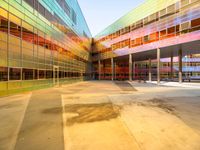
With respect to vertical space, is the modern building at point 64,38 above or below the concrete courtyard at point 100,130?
above

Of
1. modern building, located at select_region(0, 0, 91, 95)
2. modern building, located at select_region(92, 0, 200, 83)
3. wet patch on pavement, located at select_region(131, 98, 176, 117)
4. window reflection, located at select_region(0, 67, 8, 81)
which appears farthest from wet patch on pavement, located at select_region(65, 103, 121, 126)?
modern building, located at select_region(92, 0, 200, 83)

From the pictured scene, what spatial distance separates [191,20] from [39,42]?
70.7 ft

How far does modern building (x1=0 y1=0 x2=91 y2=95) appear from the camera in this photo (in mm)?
13430

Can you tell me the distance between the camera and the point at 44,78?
20750mm

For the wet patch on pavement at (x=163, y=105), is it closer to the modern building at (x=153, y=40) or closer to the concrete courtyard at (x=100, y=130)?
the concrete courtyard at (x=100, y=130)

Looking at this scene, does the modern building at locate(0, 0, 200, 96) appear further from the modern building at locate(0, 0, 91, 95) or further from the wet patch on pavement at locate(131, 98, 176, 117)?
the wet patch on pavement at locate(131, 98, 176, 117)

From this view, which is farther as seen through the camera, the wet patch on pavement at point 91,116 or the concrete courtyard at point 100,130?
the wet patch on pavement at point 91,116

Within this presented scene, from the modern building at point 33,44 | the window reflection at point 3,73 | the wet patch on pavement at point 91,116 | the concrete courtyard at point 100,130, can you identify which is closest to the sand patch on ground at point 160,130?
the concrete courtyard at point 100,130

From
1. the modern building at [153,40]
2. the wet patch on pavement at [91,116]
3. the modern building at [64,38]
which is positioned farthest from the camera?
the modern building at [153,40]

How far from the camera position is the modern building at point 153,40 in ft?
77.2

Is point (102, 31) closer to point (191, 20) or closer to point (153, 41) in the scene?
point (153, 41)

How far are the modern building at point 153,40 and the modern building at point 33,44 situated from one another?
1408 centimetres

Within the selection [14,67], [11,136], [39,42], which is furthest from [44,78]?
[11,136]

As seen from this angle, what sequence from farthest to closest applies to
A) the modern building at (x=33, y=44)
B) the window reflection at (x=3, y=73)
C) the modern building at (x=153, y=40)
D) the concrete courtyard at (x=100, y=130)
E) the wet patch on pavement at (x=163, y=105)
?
the modern building at (x=153, y=40) < the modern building at (x=33, y=44) < the window reflection at (x=3, y=73) < the wet patch on pavement at (x=163, y=105) < the concrete courtyard at (x=100, y=130)
